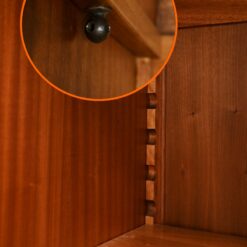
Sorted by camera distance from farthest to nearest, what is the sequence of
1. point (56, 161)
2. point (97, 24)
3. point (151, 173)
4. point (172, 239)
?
point (151, 173), point (172, 239), point (56, 161), point (97, 24)

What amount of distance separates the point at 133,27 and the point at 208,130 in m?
0.76

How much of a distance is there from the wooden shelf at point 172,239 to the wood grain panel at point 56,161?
53mm

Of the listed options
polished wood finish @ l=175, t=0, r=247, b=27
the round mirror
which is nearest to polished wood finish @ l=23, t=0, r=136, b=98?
the round mirror

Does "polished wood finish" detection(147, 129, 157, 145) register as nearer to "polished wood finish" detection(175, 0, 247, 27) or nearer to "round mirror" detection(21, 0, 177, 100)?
"polished wood finish" detection(175, 0, 247, 27)

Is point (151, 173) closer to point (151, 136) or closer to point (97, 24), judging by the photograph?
point (151, 136)

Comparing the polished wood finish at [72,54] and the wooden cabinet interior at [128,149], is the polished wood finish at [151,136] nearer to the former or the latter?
the wooden cabinet interior at [128,149]

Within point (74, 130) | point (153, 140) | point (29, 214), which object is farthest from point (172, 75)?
point (29, 214)

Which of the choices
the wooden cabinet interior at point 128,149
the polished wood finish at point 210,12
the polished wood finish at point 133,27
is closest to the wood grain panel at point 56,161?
the wooden cabinet interior at point 128,149

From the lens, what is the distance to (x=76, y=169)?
115 cm

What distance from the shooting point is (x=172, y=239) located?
134 centimetres

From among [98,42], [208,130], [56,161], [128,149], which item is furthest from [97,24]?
[208,130]

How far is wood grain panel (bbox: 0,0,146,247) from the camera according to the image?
36.0 inches

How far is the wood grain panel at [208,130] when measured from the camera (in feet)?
4.81

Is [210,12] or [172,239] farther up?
[210,12]
